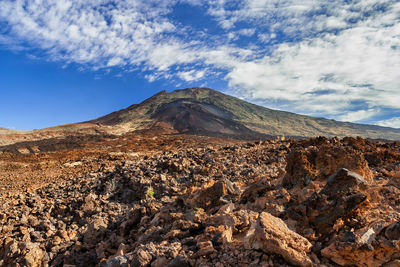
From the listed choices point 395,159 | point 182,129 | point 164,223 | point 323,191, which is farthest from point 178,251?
point 182,129

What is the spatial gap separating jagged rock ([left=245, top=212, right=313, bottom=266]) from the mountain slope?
131 ft

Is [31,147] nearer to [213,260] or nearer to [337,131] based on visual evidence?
[213,260]

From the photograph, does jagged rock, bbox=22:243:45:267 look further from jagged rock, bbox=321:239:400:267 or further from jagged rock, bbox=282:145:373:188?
jagged rock, bbox=282:145:373:188

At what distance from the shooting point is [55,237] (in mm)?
4789

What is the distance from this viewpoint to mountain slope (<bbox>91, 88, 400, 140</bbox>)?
2080 inches

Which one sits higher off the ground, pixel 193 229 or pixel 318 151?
pixel 318 151

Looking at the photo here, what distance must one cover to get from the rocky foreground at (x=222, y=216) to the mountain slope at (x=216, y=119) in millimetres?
35633

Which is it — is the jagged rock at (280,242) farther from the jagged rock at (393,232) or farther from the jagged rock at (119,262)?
the jagged rock at (119,262)

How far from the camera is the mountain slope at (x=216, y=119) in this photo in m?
52.8

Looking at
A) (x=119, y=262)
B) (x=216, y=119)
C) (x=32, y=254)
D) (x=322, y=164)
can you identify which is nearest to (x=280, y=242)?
(x=119, y=262)

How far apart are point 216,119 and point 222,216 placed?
54.8m

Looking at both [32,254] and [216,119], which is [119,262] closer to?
[32,254]

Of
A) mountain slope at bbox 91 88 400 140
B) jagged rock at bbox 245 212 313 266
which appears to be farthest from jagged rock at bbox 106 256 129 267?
mountain slope at bbox 91 88 400 140

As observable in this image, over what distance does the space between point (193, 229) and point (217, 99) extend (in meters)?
84.2
